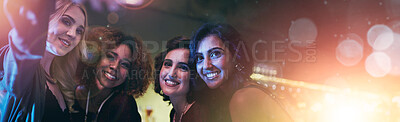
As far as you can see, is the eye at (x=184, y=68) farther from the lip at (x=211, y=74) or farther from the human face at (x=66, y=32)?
the human face at (x=66, y=32)

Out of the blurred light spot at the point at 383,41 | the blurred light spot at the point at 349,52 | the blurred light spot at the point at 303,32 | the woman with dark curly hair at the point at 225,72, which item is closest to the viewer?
the woman with dark curly hair at the point at 225,72

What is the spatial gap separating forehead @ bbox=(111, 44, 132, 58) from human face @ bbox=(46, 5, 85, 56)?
349 millimetres

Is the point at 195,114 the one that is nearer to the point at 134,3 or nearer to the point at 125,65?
the point at 125,65

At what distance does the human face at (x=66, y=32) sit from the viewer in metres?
2.23

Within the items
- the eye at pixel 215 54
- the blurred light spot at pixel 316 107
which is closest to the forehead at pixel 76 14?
the eye at pixel 215 54

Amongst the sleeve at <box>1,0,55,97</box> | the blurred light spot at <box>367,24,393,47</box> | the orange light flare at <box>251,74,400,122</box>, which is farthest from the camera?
the blurred light spot at <box>367,24,393,47</box>

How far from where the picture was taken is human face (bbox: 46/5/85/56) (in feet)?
7.33

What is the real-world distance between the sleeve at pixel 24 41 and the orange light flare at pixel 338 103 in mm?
1943

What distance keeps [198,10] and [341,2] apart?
1.85m

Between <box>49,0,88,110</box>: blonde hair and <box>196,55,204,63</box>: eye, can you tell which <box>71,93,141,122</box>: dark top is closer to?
<box>49,0,88,110</box>: blonde hair

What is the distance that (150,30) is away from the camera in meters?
2.44

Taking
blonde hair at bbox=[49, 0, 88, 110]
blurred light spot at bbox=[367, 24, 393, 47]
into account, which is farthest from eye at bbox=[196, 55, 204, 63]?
blurred light spot at bbox=[367, 24, 393, 47]

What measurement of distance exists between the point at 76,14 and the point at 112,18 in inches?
11.8

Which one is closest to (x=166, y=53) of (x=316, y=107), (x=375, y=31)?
(x=316, y=107)
